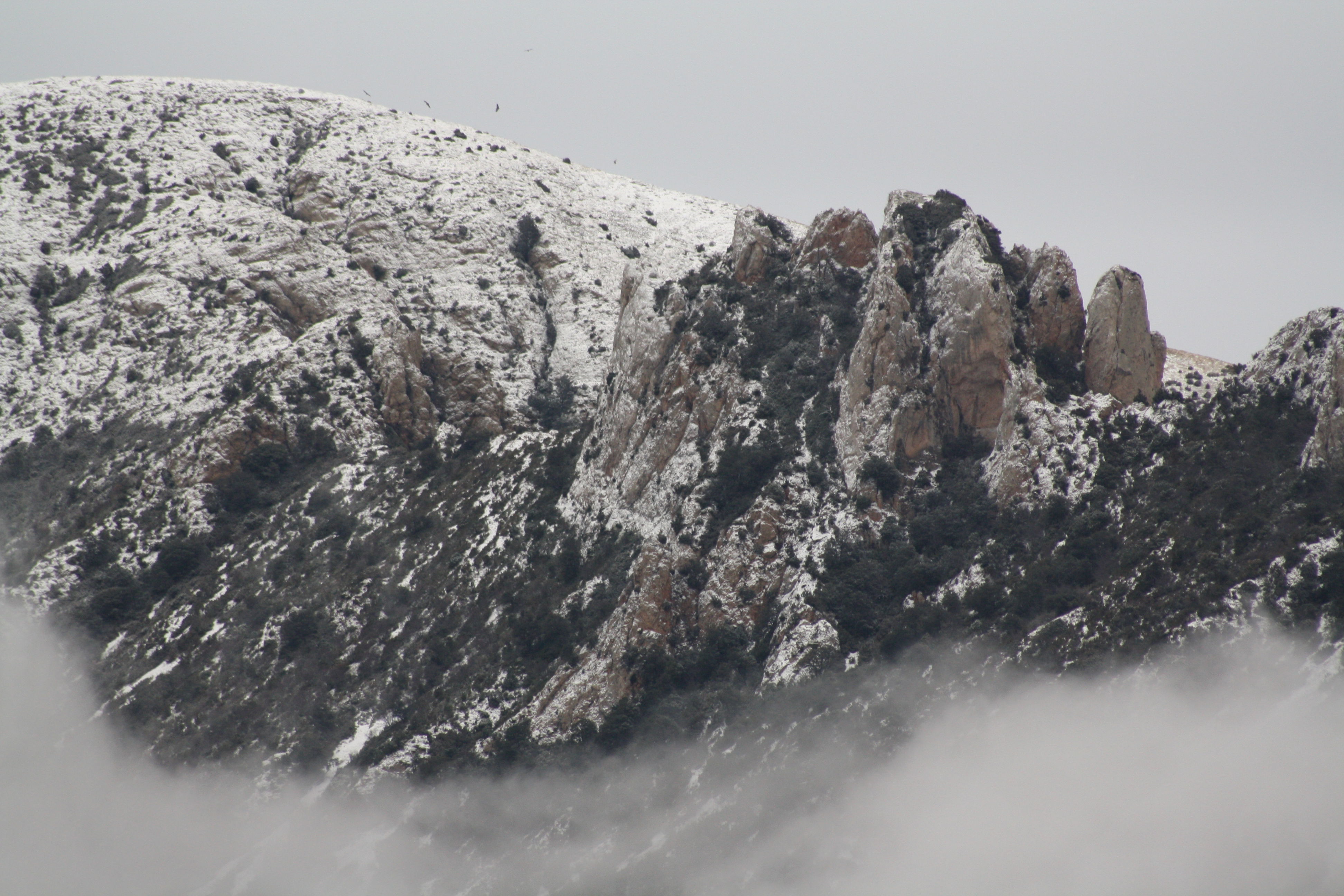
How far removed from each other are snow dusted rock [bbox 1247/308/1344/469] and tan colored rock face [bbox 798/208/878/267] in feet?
96.8

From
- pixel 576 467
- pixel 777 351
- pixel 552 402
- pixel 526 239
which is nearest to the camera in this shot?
pixel 777 351

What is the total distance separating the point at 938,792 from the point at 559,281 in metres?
74.8

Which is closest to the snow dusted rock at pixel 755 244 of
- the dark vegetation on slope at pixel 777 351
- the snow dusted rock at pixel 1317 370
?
the dark vegetation on slope at pixel 777 351

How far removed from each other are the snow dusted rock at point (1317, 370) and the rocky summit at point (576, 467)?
25cm

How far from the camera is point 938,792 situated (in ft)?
164

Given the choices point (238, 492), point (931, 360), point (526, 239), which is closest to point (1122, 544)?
point (931, 360)

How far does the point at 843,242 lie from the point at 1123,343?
22861 millimetres

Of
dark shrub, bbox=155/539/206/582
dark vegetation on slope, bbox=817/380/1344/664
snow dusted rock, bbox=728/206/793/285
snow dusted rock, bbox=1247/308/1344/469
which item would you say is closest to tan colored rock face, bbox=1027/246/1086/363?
dark vegetation on slope, bbox=817/380/1344/664

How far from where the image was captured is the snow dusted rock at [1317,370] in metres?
47.2

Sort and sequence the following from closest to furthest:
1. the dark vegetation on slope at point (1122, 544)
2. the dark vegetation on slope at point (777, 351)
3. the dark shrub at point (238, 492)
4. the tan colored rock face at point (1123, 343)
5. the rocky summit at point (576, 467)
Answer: the dark vegetation on slope at point (1122, 544) → the rocky summit at point (576, 467) → the tan colored rock face at point (1123, 343) → the dark vegetation on slope at point (777, 351) → the dark shrub at point (238, 492)

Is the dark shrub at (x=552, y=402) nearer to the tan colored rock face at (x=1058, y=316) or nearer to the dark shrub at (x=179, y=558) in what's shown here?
the dark shrub at (x=179, y=558)

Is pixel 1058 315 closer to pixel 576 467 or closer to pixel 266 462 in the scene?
pixel 576 467

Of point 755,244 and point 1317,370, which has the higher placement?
point 755,244

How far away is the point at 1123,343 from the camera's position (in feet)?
205
